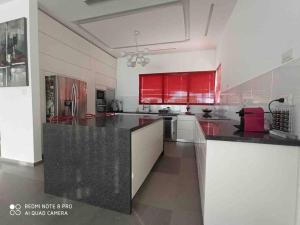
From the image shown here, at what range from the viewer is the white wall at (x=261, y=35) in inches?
48.1

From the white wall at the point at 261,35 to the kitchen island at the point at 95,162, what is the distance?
4.81 ft

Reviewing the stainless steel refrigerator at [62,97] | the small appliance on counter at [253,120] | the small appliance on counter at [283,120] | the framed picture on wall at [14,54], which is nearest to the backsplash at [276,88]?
the small appliance on counter at [283,120]

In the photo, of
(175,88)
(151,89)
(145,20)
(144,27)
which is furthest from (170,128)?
(145,20)

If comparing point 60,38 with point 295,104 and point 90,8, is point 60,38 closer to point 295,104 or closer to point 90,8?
point 90,8

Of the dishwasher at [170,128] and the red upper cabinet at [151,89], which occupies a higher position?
the red upper cabinet at [151,89]

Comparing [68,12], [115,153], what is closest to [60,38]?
[68,12]

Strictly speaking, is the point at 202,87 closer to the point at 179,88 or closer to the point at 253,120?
the point at 179,88

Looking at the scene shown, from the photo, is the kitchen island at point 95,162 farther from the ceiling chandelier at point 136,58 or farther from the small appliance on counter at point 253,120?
the ceiling chandelier at point 136,58

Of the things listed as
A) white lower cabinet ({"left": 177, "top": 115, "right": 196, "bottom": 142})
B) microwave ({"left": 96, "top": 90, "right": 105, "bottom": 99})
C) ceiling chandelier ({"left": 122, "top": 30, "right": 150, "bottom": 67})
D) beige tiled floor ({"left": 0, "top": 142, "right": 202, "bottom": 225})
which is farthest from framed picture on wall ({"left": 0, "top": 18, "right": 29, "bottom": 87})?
white lower cabinet ({"left": 177, "top": 115, "right": 196, "bottom": 142})

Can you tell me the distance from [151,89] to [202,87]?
166 centimetres

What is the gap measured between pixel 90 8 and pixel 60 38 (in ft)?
3.47

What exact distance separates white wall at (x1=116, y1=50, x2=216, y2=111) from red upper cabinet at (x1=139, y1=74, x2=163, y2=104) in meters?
0.17

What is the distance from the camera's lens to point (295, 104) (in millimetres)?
1132

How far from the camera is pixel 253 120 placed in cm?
145
